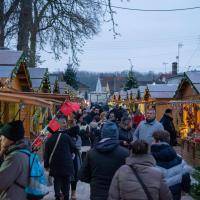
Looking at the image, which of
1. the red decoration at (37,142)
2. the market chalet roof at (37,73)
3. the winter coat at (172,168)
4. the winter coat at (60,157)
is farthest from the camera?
the market chalet roof at (37,73)

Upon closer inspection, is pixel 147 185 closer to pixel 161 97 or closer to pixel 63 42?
pixel 63 42

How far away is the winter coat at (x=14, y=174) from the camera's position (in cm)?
603

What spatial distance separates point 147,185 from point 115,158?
1.45 meters

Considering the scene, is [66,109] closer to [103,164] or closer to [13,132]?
[103,164]

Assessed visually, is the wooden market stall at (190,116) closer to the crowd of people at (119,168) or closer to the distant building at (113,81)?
the crowd of people at (119,168)

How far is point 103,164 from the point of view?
695cm

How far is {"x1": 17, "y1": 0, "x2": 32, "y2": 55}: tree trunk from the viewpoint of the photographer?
68.0ft

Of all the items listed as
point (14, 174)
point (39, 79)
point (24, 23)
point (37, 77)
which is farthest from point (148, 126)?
point (24, 23)

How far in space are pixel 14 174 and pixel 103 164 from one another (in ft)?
4.36

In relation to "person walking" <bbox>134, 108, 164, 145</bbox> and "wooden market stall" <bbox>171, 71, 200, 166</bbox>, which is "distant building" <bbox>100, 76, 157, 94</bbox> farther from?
"person walking" <bbox>134, 108, 164, 145</bbox>

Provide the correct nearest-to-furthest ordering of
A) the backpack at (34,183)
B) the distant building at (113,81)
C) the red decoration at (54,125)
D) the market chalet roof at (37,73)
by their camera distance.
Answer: the backpack at (34,183)
the red decoration at (54,125)
the market chalet roof at (37,73)
the distant building at (113,81)

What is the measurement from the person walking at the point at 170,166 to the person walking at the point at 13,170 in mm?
1839

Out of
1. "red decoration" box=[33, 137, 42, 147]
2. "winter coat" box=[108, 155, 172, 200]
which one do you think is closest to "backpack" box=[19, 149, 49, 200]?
"winter coat" box=[108, 155, 172, 200]

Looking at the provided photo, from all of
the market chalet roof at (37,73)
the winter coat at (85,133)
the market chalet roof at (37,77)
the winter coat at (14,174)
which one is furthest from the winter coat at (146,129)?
the market chalet roof at (37,73)
